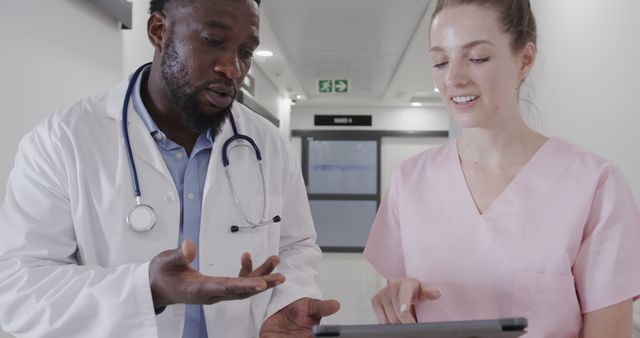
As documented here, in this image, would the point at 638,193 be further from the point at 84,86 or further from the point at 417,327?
the point at 84,86

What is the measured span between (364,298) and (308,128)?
389cm

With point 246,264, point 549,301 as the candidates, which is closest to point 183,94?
point 246,264

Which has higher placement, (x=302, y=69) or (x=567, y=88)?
(x=302, y=69)

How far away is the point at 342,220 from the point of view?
27.1ft

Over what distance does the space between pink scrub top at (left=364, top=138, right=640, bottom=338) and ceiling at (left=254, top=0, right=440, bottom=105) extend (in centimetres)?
247

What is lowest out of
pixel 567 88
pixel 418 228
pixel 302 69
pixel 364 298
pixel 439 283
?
pixel 364 298

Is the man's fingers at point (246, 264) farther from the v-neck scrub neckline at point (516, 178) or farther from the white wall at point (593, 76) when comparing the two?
the white wall at point (593, 76)

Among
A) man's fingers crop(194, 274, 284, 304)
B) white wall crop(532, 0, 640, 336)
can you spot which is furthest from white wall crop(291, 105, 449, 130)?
man's fingers crop(194, 274, 284, 304)

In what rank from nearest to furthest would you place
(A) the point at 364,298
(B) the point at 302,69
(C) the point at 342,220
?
(A) the point at 364,298, (B) the point at 302,69, (C) the point at 342,220

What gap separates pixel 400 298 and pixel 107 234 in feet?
2.06

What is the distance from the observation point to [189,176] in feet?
3.97

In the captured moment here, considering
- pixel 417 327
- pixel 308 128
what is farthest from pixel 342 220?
pixel 417 327

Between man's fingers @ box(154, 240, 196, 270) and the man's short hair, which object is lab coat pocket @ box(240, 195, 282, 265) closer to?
man's fingers @ box(154, 240, 196, 270)

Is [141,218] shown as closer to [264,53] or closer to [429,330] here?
[429,330]
